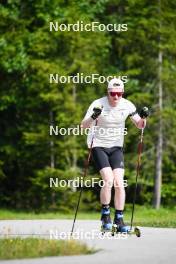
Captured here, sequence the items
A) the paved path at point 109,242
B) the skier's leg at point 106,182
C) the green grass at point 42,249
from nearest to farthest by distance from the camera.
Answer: the paved path at point 109,242 → the green grass at point 42,249 → the skier's leg at point 106,182

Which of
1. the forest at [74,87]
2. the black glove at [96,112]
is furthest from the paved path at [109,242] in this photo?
the forest at [74,87]

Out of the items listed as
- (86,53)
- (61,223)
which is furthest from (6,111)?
(61,223)

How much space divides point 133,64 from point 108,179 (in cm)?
2246

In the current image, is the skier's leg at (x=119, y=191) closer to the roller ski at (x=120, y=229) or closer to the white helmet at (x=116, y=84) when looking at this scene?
the roller ski at (x=120, y=229)

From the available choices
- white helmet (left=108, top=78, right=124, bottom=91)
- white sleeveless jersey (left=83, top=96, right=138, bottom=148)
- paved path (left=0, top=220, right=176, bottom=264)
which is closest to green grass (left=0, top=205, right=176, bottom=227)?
paved path (left=0, top=220, right=176, bottom=264)

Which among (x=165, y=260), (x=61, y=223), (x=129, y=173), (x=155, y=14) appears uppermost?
(x=155, y=14)

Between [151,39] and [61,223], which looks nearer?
[61,223]

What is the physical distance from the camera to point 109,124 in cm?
1195

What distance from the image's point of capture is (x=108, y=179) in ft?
38.8

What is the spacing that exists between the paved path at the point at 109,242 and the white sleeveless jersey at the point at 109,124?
1.20m

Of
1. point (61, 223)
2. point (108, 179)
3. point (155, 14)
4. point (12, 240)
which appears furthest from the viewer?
point (155, 14)

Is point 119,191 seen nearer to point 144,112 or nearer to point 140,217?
point 144,112

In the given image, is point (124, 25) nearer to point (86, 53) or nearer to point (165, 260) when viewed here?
point (86, 53)

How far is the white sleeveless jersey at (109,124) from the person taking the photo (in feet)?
39.1
